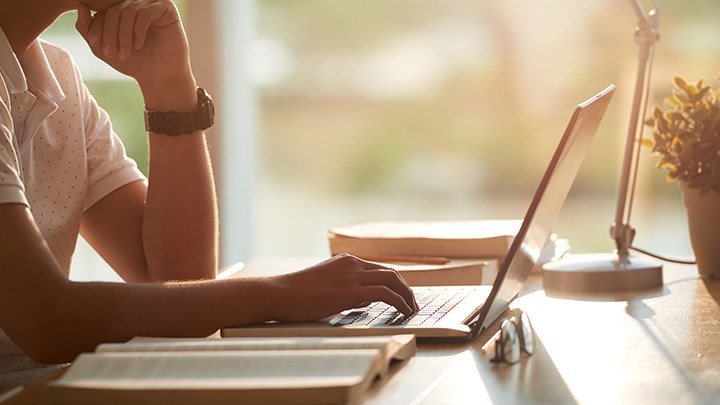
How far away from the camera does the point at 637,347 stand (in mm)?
1086

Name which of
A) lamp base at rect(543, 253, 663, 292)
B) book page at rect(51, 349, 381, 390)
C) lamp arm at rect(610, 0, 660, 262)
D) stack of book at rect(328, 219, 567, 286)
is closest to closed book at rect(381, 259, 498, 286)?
stack of book at rect(328, 219, 567, 286)

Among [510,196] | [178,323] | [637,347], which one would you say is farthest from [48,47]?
[510,196]

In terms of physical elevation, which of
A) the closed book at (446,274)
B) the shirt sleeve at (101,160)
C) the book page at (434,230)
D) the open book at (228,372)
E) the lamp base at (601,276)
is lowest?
the lamp base at (601,276)

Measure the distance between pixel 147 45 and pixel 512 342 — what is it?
2.90 ft

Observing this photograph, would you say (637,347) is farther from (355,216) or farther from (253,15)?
(355,216)

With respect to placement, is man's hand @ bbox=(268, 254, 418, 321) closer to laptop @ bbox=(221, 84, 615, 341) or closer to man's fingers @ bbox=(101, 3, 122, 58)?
laptop @ bbox=(221, 84, 615, 341)

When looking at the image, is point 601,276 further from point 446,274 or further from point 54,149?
point 54,149

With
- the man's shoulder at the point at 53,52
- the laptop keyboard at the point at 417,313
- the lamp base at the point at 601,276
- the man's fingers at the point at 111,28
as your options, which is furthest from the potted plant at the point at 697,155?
the man's shoulder at the point at 53,52

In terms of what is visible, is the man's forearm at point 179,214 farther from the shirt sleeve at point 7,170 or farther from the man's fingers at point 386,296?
the man's fingers at point 386,296

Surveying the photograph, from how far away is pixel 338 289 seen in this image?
1.16 metres

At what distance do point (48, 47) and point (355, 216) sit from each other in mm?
2437

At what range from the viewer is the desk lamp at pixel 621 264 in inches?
59.6

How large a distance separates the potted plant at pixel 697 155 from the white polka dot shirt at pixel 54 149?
866 mm

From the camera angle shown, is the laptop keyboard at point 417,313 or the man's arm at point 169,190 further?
the man's arm at point 169,190
